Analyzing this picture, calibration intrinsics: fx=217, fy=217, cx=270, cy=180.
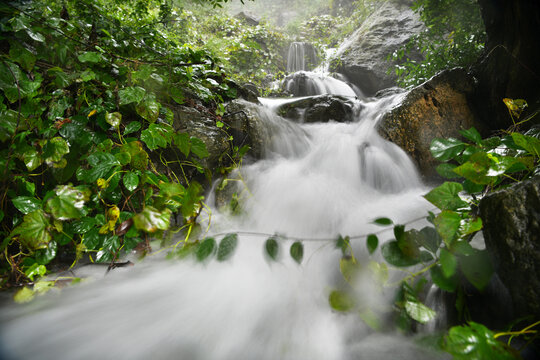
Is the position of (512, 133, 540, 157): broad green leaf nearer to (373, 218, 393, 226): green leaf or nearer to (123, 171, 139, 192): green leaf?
(373, 218, 393, 226): green leaf

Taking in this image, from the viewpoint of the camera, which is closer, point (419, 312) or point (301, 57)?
point (419, 312)

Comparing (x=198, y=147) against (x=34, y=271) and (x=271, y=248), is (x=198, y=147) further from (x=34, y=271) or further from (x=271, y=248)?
(x=34, y=271)

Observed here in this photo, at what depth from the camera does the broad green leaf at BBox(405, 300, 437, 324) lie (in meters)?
0.76

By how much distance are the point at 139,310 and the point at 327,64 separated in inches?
374

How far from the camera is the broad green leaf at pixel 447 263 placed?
716 millimetres

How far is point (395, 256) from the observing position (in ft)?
2.72

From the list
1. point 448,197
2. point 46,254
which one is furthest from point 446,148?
point 46,254

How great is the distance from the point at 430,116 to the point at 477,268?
8.15 ft

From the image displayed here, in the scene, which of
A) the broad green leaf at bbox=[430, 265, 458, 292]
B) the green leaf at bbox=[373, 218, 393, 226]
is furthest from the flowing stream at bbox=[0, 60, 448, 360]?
the broad green leaf at bbox=[430, 265, 458, 292]

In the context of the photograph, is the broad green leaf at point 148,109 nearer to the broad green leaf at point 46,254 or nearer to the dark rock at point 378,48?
the broad green leaf at point 46,254

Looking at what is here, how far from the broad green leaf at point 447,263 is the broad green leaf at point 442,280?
32mm

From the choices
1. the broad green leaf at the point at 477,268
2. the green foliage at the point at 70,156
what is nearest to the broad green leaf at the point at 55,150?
the green foliage at the point at 70,156

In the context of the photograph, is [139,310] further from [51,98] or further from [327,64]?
[327,64]

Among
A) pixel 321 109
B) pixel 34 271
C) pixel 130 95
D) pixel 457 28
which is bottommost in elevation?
pixel 34 271
